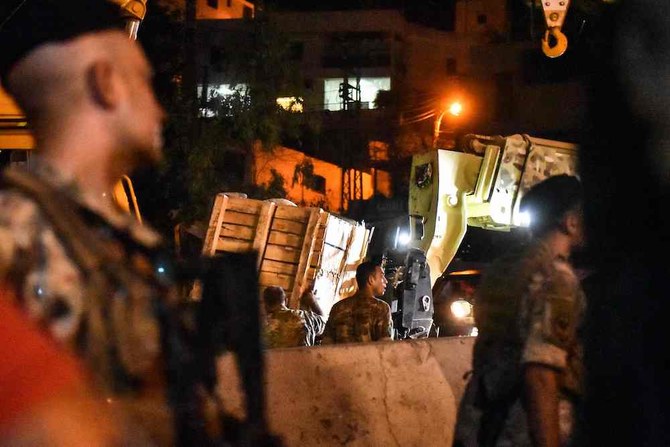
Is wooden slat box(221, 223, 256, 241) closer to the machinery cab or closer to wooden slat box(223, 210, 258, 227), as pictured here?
wooden slat box(223, 210, 258, 227)

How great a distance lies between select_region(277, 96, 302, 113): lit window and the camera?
82.8ft

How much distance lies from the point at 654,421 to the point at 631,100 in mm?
1176

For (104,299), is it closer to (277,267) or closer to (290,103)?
(277,267)

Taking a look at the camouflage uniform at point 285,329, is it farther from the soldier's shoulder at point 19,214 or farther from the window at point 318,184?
the window at point 318,184

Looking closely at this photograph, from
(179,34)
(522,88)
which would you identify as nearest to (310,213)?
(179,34)

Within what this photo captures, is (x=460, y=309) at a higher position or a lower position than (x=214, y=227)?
lower

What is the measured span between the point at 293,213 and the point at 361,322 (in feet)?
17.9

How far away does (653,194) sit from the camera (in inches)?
124

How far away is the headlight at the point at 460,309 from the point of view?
456 inches

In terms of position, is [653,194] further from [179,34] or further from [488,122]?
[488,122]

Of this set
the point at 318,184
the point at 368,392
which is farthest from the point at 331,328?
the point at 318,184

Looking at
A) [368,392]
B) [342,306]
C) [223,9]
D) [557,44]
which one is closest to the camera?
[368,392]

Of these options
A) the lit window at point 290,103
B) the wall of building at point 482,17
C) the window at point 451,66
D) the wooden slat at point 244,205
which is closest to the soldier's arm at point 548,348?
the wooden slat at point 244,205

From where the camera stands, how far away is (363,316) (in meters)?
7.77
